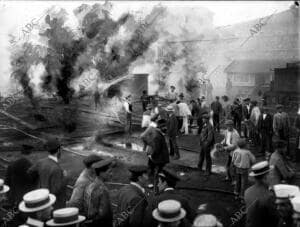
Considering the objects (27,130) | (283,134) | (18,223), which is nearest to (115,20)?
(27,130)

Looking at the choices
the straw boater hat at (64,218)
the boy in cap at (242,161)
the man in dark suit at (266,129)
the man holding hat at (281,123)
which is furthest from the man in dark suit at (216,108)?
the straw boater hat at (64,218)

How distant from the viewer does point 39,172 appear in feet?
19.2

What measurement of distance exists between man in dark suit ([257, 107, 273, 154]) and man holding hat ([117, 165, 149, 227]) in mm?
8219

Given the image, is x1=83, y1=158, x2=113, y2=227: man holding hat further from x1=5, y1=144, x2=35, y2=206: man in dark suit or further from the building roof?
the building roof

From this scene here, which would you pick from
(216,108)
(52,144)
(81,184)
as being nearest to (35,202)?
(81,184)

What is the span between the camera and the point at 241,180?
8.26 metres

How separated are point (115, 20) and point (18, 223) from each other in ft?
81.9

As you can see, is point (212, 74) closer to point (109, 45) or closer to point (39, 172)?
point (109, 45)

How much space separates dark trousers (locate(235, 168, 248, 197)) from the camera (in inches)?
316

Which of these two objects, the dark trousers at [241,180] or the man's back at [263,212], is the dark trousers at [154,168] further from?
the man's back at [263,212]

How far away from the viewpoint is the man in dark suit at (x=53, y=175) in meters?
5.71

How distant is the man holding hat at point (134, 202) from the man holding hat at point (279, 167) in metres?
3.08

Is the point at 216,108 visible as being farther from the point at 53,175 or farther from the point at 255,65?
the point at 255,65

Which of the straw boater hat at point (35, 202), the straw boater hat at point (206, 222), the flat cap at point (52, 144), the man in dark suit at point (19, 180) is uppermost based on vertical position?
the flat cap at point (52, 144)
